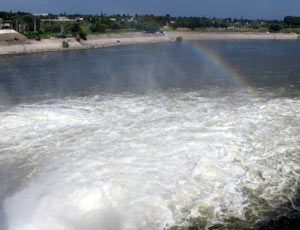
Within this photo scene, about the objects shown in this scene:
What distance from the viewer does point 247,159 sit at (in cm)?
674

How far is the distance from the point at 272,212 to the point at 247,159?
1.80m

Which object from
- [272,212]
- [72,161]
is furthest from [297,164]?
[72,161]

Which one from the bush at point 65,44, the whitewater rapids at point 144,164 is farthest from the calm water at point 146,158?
the bush at point 65,44

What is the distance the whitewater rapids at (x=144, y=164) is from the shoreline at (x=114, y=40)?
24.3m

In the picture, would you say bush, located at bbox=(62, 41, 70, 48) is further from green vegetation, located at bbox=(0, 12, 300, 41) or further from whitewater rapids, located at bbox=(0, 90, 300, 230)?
whitewater rapids, located at bbox=(0, 90, 300, 230)

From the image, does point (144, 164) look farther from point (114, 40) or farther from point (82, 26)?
point (82, 26)

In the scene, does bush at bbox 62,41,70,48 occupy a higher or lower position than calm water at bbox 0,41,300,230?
higher

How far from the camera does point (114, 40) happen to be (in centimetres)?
4566

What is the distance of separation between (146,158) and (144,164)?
281mm

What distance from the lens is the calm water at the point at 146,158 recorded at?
5.06 m

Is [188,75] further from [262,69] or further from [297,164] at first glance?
[297,164]

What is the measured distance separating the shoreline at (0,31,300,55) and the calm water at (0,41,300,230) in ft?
70.8

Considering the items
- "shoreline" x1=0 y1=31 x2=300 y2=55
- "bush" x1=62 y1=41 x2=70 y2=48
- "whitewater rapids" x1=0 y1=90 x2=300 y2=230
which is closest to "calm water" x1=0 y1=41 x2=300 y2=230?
"whitewater rapids" x1=0 y1=90 x2=300 y2=230

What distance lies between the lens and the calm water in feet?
16.6
